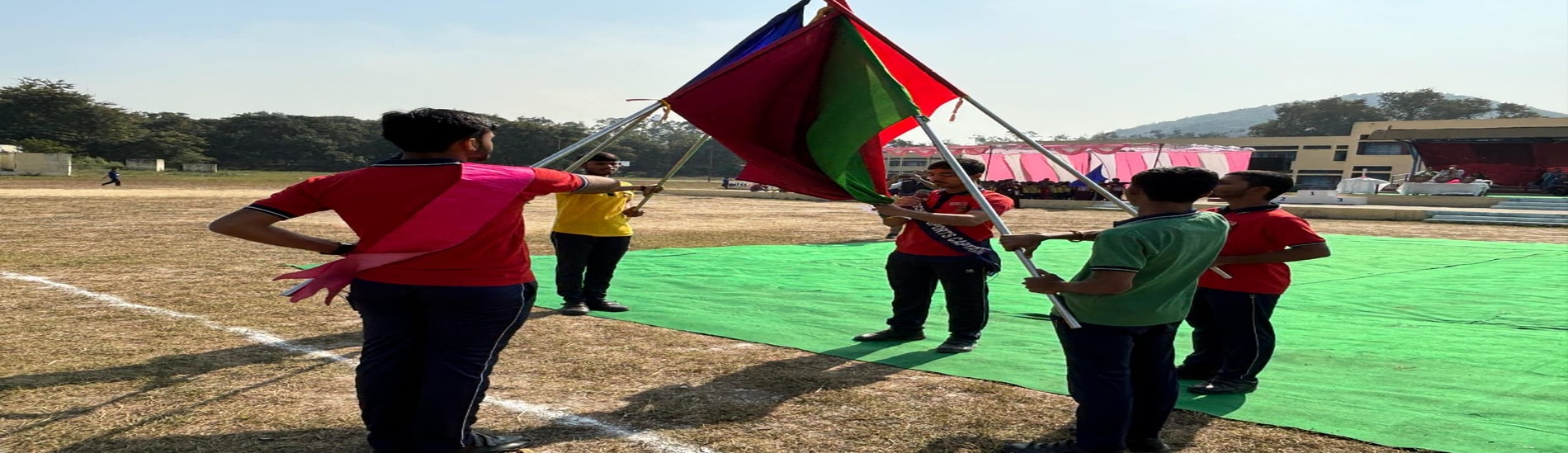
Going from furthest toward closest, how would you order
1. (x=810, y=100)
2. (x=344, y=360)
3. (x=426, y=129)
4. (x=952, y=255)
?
(x=952, y=255) → (x=344, y=360) → (x=810, y=100) → (x=426, y=129)

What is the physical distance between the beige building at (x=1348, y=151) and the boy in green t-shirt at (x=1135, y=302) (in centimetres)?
5958

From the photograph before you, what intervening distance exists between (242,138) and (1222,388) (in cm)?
9520

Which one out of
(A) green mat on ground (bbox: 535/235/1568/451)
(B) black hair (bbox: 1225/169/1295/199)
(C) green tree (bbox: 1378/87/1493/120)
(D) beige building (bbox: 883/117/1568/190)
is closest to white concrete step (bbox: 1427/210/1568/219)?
(A) green mat on ground (bbox: 535/235/1568/451)

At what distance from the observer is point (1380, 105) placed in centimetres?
12888

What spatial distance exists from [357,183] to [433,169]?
0.92 ft

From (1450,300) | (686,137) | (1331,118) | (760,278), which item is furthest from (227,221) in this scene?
(1331,118)

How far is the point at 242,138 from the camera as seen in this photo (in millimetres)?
86000

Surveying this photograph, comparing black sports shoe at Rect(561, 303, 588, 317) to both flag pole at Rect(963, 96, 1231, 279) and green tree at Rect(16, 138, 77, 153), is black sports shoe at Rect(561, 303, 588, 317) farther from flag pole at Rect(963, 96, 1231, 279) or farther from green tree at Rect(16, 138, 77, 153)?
green tree at Rect(16, 138, 77, 153)

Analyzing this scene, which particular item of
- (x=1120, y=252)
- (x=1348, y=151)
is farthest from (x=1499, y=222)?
(x=1348, y=151)

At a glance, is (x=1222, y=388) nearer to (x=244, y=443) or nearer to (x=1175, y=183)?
(x=1175, y=183)

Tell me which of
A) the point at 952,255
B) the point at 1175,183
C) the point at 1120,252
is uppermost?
the point at 1175,183

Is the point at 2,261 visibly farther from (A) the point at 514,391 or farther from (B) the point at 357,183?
(B) the point at 357,183

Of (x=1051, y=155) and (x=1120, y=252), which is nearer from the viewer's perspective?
(x=1120, y=252)

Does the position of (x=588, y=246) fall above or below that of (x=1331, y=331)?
above
